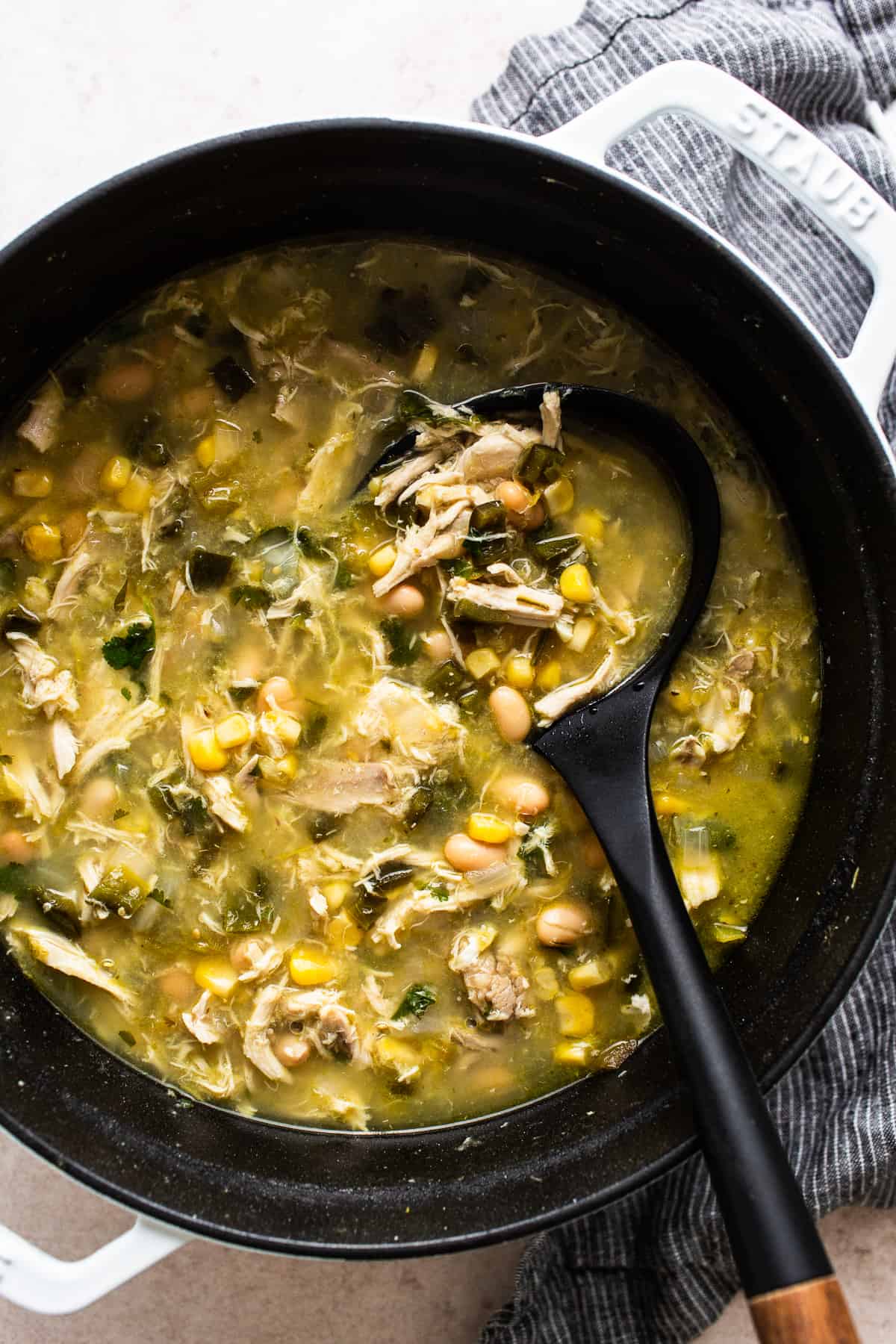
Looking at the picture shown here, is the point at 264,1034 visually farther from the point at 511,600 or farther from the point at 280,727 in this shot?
the point at 511,600

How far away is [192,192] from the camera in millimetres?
2871

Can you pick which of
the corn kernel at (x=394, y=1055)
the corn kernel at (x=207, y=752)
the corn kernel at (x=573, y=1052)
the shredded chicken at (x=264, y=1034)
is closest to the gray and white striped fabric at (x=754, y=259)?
the corn kernel at (x=573, y=1052)

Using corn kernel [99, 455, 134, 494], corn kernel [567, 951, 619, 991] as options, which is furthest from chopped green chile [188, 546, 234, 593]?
Answer: corn kernel [567, 951, 619, 991]

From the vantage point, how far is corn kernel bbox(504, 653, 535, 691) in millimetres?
3031

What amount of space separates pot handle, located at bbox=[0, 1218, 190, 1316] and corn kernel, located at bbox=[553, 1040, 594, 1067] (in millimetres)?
1124

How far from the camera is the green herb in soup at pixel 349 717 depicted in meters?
3.05

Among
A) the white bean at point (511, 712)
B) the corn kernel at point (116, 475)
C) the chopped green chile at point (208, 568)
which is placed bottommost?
the white bean at point (511, 712)

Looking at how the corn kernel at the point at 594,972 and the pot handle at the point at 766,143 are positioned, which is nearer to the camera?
the pot handle at the point at 766,143

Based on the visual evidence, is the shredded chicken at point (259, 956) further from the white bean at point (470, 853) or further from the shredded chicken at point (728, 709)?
the shredded chicken at point (728, 709)

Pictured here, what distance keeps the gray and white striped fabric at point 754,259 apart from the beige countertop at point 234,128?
214 millimetres

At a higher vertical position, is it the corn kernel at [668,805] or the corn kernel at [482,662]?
the corn kernel at [482,662]

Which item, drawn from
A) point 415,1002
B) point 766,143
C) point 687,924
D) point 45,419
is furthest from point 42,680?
point 766,143

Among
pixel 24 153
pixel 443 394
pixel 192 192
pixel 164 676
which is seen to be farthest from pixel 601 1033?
pixel 24 153

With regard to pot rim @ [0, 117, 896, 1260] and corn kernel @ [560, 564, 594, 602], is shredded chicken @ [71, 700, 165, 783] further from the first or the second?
corn kernel @ [560, 564, 594, 602]
